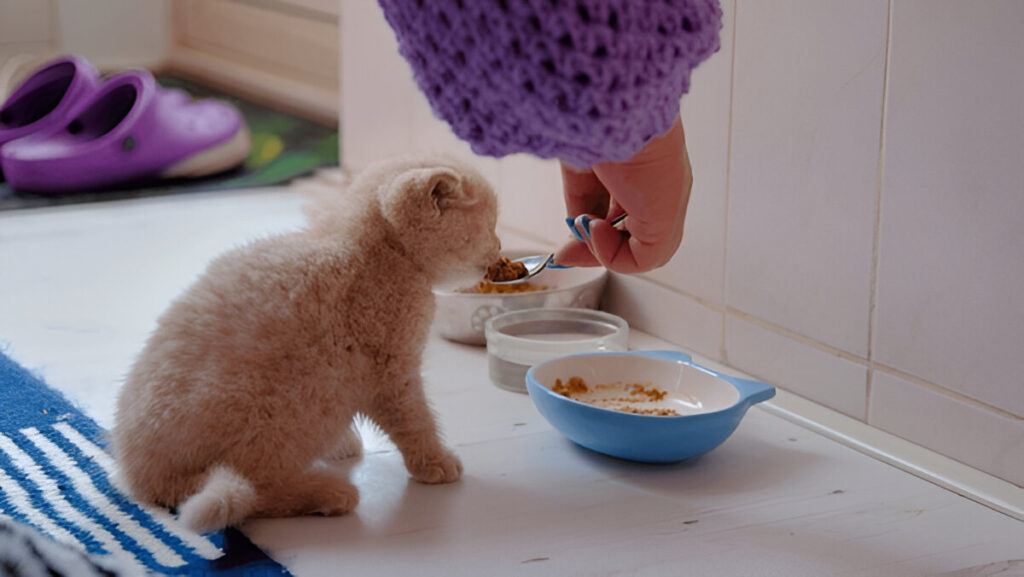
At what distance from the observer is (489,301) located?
1510 millimetres

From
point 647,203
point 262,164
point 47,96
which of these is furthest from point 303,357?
point 47,96

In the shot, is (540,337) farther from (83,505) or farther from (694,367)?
(83,505)

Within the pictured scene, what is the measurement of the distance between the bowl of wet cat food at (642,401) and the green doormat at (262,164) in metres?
1.16

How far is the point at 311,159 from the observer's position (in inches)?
94.4

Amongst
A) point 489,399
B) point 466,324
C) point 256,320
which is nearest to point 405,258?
point 256,320

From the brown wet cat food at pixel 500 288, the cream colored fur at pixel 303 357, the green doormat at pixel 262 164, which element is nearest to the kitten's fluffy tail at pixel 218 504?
the cream colored fur at pixel 303 357

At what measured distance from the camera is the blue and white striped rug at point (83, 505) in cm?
97

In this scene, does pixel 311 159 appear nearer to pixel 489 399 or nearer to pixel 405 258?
pixel 489 399

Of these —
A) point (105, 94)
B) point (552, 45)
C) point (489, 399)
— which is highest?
point (552, 45)

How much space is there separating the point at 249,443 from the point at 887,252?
2.10 ft

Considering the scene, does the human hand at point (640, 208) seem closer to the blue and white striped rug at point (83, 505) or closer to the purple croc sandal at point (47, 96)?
the blue and white striped rug at point (83, 505)

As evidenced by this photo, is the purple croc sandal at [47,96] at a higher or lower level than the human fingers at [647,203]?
lower

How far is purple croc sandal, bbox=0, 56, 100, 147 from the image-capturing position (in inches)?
88.3

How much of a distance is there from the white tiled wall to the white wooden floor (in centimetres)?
9
